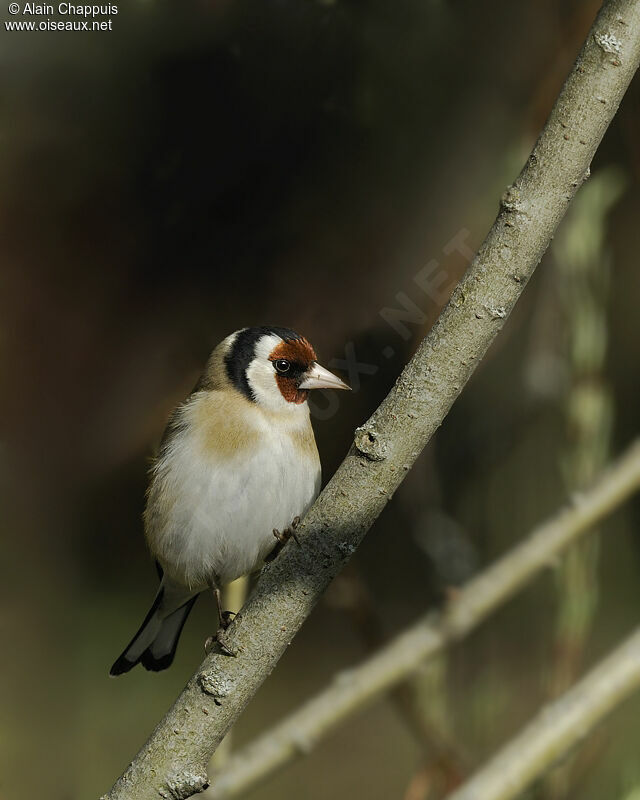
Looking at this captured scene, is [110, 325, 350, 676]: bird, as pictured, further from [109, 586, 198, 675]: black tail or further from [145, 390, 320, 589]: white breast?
[109, 586, 198, 675]: black tail

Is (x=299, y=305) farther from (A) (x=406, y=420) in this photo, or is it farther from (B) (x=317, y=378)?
(A) (x=406, y=420)

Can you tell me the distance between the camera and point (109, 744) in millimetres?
2154

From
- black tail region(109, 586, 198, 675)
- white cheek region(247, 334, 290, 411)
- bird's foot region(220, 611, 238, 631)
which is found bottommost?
black tail region(109, 586, 198, 675)

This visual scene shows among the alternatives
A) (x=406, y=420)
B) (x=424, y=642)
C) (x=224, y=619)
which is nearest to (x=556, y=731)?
(x=424, y=642)

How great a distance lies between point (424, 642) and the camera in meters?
1.55

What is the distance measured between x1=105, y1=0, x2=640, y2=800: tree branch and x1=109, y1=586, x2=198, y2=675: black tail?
655 mm

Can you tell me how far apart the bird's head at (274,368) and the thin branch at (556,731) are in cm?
64

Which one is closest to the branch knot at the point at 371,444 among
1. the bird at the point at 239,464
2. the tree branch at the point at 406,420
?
the tree branch at the point at 406,420

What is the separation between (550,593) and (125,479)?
42.3 inches

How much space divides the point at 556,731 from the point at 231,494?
Answer: 0.64 m

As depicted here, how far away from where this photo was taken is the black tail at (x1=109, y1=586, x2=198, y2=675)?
165 centimetres

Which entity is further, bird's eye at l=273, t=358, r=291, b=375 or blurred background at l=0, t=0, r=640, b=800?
blurred background at l=0, t=0, r=640, b=800

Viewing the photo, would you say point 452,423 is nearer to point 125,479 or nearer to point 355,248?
point 355,248

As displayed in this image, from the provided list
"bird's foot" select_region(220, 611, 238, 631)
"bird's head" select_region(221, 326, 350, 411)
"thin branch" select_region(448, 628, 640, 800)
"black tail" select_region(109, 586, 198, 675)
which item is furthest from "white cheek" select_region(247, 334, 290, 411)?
"thin branch" select_region(448, 628, 640, 800)
